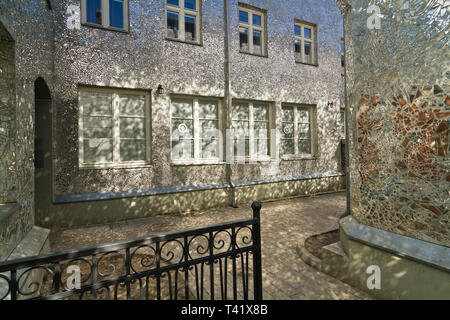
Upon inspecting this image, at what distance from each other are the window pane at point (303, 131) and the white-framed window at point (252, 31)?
9.32ft

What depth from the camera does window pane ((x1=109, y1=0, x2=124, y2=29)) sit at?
6.01 m

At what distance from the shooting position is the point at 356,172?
3004 mm

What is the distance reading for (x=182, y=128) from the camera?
681 cm

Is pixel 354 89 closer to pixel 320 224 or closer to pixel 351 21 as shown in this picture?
pixel 351 21

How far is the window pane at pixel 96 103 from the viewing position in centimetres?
576

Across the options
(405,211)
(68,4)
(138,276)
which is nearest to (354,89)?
(405,211)

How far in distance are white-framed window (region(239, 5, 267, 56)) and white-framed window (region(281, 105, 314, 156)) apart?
2.17 m

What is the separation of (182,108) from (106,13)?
9.40 ft

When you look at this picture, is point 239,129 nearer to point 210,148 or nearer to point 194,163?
point 210,148

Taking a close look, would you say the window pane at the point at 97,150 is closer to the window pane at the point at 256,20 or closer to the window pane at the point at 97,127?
the window pane at the point at 97,127

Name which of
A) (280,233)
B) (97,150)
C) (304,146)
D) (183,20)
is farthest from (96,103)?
(304,146)

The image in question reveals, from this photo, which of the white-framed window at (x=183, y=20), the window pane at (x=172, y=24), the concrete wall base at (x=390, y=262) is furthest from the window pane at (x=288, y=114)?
the concrete wall base at (x=390, y=262)

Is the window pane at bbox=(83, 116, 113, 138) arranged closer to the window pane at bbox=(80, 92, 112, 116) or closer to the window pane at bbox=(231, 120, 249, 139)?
the window pane at bbox=(80, 92, 112, 116)
